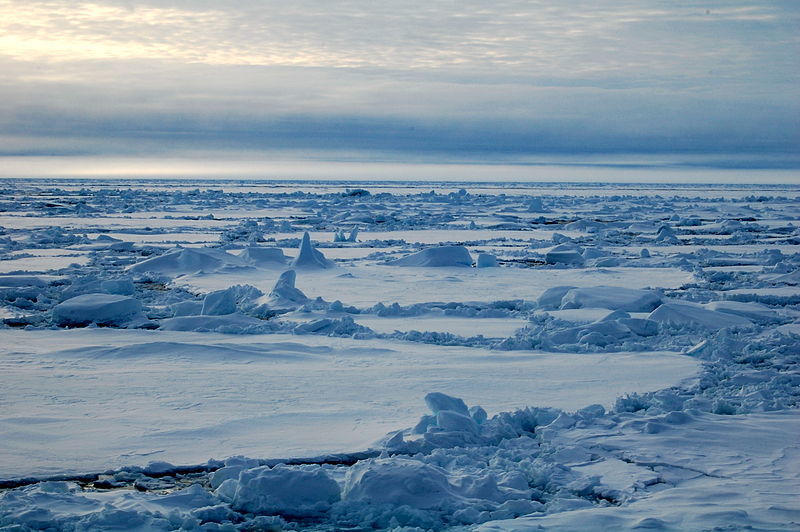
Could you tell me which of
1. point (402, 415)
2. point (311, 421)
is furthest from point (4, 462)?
point (402, 415)

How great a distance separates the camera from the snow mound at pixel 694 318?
22.7 ft

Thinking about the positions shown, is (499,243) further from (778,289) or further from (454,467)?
(454,467)

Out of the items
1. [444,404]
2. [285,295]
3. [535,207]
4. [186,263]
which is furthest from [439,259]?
[535,207]

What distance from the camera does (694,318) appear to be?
7.04m

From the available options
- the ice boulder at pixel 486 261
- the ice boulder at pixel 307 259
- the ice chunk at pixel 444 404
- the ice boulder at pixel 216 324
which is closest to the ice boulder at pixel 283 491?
the ice chunk at pixel 444 404

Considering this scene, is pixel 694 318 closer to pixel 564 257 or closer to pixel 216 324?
pixel 216 324

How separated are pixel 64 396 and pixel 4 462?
1.11m

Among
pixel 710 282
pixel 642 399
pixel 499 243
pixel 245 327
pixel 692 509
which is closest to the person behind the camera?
pixel 692 509

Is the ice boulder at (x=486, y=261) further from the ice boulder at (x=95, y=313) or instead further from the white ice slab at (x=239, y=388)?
the ice boulder at (x=95, y=313)

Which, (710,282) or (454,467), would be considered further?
(710,282)

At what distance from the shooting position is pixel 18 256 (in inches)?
481

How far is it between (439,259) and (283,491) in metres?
8.39

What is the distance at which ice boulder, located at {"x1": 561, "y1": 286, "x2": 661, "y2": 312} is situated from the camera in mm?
7789

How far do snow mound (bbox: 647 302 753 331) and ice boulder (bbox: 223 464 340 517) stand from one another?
431 cm
